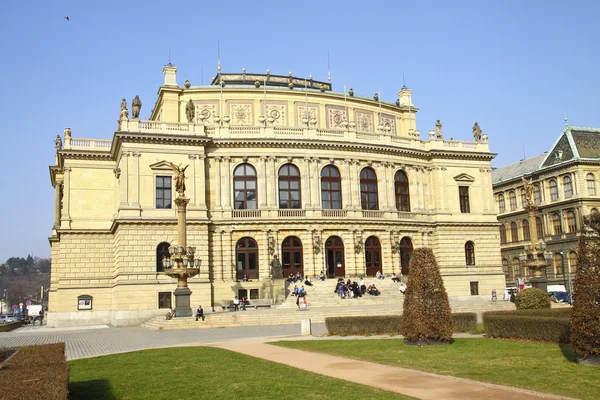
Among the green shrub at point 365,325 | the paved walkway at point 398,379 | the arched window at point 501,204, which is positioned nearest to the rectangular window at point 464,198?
the arched window at point 501,204

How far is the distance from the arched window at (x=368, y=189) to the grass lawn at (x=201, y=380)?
128 ft

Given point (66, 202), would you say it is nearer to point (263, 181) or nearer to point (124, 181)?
point (124, 181)

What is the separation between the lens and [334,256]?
57.1 meters

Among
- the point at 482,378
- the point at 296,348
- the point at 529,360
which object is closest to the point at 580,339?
the point at 529,360

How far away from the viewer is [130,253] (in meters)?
50.7

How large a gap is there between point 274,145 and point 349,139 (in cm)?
763

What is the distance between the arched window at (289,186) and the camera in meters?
57.1

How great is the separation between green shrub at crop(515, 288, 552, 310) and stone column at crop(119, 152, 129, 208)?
106 ft

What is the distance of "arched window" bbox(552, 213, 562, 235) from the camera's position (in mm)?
79056

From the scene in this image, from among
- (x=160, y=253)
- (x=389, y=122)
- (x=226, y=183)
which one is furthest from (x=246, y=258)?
(x=389, y=122)

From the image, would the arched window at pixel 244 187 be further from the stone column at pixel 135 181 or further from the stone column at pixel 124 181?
the stone column at pixel 124 181

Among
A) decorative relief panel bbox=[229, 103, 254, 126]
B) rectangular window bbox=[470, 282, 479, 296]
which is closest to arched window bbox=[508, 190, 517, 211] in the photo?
rectangular window bbox=[470, 282, 479, 296]

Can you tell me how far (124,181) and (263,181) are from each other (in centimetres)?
1235

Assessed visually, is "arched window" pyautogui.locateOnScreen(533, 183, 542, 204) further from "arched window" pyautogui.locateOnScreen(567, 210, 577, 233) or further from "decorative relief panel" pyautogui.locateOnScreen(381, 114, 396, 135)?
"decorative relief panel" pyautogui.locateOnScreen(381, 114, 396, 135)
